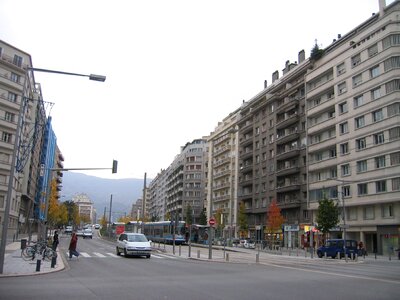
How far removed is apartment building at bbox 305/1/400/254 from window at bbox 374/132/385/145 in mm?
44

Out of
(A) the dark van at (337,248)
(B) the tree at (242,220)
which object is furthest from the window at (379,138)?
(B) the tree at (242,220)

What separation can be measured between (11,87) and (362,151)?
49367 mm

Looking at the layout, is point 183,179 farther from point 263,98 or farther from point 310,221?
point 310,221

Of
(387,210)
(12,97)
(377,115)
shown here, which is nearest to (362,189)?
(387,210)

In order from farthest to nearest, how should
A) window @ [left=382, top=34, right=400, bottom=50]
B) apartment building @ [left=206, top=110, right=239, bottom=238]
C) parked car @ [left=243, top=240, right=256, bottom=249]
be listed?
apartment building @ [left=206, top=110, right=239, bottom=238], parked car @ [left=243, top=240, right=256, bottom=249], window @ [left=382, top=34, right=400, bottom=50]

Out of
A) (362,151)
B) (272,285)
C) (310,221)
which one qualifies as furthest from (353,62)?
(272,285)

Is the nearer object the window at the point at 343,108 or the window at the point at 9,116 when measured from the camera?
the window at the point at 343,108

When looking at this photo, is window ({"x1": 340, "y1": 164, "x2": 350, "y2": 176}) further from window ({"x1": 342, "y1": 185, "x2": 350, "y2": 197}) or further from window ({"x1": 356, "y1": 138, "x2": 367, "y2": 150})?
window ({"x1": 356, "y1": 138, "x2": 367, "y2": 150})

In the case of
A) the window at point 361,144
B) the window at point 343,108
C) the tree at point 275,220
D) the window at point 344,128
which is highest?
the window at point 343,108

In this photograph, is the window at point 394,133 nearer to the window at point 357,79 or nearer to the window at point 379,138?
the window at point 379,138

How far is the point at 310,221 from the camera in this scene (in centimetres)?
6088

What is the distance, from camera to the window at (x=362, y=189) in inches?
1979

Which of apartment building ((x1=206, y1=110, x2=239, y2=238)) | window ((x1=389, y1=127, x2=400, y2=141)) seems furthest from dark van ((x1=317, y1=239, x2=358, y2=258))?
apartment building ((x1=206, y1=110, x2=239, y2=238))

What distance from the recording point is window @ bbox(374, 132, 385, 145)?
48.5 m
